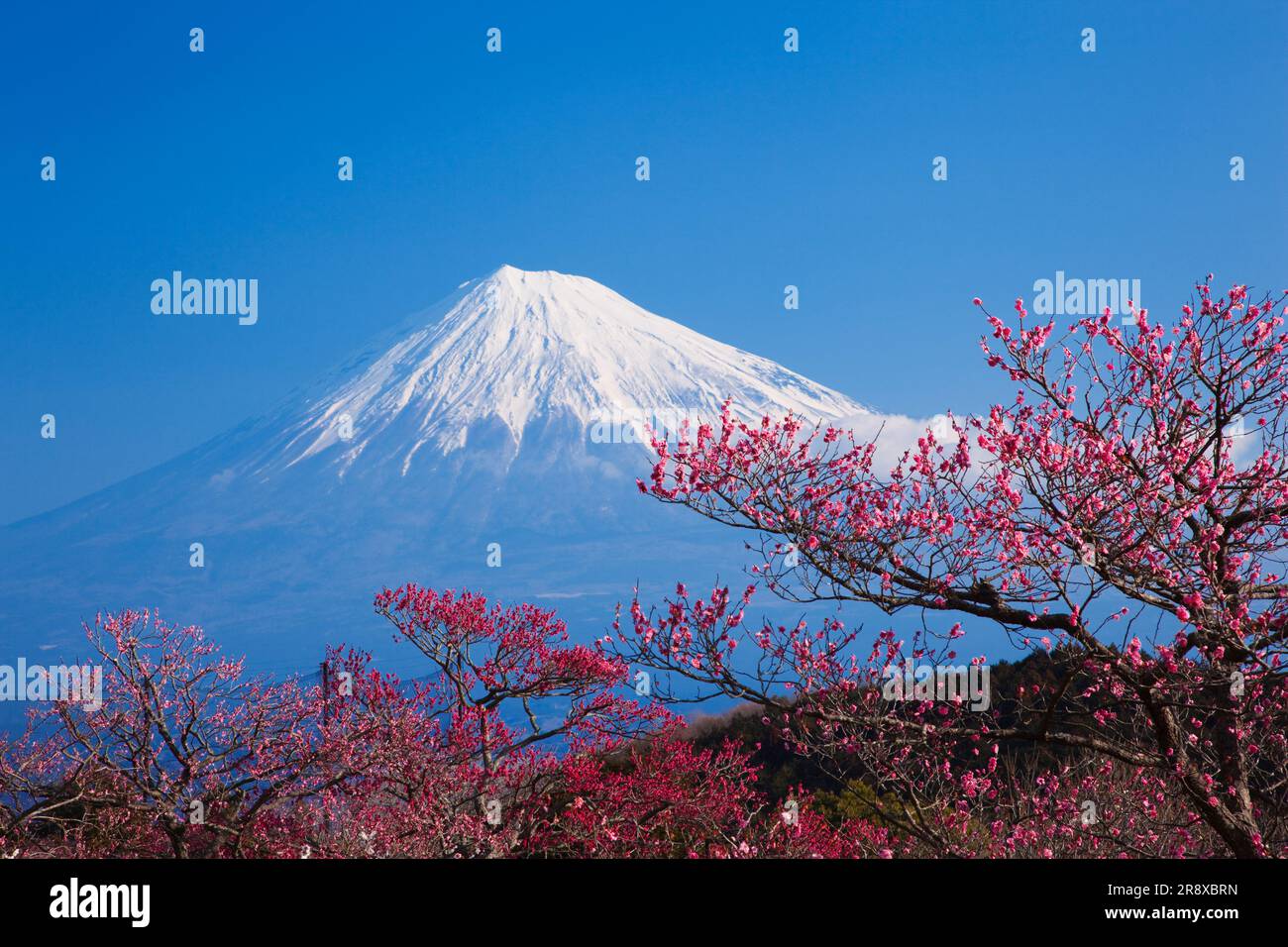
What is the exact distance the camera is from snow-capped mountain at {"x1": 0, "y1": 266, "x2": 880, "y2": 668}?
146000 millimetres

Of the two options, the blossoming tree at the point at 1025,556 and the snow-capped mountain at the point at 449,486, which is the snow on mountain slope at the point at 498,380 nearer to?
the snow-capped mountain at the point at 449,486

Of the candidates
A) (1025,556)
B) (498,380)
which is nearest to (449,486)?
(498,380)

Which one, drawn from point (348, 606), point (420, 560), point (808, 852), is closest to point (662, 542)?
point (420, 560)

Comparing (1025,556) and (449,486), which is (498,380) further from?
(1025,556)

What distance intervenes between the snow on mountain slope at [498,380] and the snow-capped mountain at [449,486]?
0.29m

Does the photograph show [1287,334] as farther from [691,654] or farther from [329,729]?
[329,729]

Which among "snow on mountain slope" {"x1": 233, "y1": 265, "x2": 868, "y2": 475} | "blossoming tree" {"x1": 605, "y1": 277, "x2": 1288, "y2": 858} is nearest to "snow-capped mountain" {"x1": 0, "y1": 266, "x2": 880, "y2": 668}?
"snow on mountain slope" {"x1": 233, "y1": 265, "x2": 868, "y2": 475}

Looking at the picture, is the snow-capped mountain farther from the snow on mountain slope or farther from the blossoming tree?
the blossoming tree

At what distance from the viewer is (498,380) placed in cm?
→ 15450

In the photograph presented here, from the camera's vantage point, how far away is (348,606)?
150m

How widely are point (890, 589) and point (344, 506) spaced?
159241mm

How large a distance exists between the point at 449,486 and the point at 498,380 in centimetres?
1761

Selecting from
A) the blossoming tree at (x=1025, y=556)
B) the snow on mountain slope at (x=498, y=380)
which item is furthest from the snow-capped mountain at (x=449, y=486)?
the blossoming tree at (x=1025, y=556)

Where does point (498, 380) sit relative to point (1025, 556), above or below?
above
